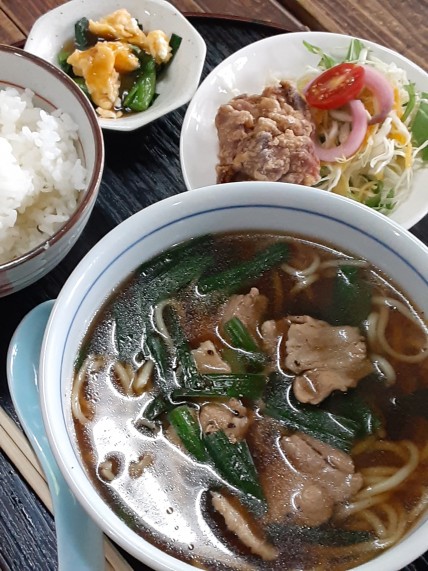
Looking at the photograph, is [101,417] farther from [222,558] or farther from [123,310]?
[222,558]

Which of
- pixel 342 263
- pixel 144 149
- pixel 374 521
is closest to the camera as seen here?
pixel 374 521

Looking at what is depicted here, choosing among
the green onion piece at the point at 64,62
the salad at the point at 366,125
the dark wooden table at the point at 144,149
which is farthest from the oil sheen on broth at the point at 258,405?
the green onion piece at the point at 64,62

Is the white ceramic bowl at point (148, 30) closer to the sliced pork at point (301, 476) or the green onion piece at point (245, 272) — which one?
the green onion piece at point (245, 272)

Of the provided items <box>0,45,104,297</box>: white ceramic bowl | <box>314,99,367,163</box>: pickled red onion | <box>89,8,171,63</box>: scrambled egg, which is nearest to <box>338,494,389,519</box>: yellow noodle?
<box>0,45,104,297</box>: white ceramic bowl

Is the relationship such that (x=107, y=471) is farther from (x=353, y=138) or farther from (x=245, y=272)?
(x=353, y=138)

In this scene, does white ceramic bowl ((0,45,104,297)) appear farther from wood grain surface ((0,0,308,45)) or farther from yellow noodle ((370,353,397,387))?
yellow noodle ((370,353,397,387))

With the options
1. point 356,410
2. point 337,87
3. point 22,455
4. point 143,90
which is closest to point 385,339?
point 356,410
